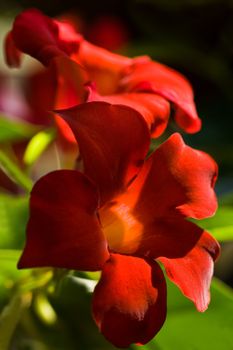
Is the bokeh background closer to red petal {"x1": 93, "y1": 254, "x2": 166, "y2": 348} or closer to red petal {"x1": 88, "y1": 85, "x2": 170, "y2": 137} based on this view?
red petal {"x1": 88, "y1": 85, "x2": 170, "y2": 137}

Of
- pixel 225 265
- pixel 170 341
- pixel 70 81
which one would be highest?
pixel 70 81

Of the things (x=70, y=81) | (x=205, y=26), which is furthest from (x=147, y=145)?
(x=205, y=26)

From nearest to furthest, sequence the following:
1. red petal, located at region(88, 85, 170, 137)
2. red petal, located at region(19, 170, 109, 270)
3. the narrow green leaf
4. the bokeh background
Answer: red petal, located at region(19, 170, 109, 270), red petal, located at region(88, 85, 170, 137), the narrow green leaf, the bokeh background

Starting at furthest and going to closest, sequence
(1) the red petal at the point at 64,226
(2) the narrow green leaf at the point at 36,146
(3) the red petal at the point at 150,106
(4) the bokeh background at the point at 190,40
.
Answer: (4) the bokeh background at the point at 190,40 < (2) the narrow green leaf at the point at 36,146 < (3) the red petal at the point at 150,106 < (1) the red petal at the point at 64,226

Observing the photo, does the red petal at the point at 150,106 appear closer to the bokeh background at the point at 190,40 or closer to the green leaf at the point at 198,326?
the green leaf at the point at 198,326

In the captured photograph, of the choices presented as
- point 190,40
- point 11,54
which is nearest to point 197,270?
point 11,54

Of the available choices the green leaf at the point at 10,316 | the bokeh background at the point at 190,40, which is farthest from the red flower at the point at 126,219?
the bokeh background at the point at 190,40

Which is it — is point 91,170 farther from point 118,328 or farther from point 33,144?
point 33,144

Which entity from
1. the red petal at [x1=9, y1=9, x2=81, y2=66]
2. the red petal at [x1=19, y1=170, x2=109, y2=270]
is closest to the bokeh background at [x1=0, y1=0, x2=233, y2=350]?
the red petal at [x1=9, y1=9, x2=81, y2=66]
